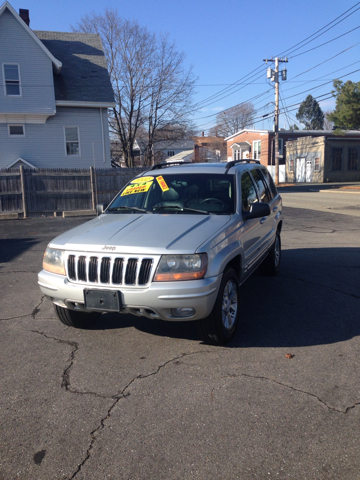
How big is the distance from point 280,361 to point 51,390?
2.01 m

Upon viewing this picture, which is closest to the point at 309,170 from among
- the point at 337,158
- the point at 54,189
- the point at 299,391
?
the point at 337,158

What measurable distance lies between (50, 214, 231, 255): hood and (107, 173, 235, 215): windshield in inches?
10.5

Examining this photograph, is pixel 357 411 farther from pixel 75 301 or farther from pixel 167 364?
pixel 75 301

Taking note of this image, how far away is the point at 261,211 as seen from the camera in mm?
4934

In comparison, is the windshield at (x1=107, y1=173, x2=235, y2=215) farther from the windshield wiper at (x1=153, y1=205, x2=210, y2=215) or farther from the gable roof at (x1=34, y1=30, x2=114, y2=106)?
the gable roof at (x1=34, y1=30, x2=114, y2=106)

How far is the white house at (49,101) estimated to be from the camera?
21.3 meters

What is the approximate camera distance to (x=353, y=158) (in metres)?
43.6

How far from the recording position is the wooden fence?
16.4 metres

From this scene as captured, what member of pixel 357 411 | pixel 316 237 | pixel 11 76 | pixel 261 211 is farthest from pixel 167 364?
pixel 11 76

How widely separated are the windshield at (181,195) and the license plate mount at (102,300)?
4.75ft

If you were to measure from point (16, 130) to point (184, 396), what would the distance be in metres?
21.9

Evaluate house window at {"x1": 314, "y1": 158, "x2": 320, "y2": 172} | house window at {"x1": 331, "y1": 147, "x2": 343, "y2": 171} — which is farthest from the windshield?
house window at {"x1": 331, "y1": 147, "x2": 343, "y2": 171}

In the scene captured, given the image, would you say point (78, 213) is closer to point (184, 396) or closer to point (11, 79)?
point (11, 79)

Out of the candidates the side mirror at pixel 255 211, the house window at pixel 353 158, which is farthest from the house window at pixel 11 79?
the house window at pixel 353 158
